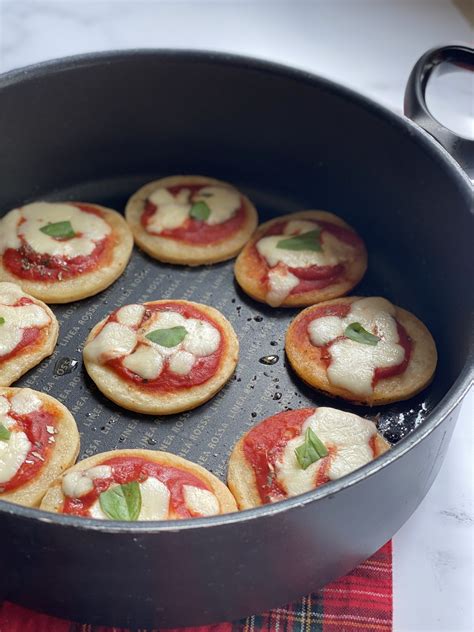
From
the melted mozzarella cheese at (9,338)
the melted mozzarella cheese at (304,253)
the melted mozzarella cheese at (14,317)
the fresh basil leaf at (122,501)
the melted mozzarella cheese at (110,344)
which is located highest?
the melted mozzarella cheese at (304,253)

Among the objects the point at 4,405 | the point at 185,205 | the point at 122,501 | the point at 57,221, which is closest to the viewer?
the point at 122,501

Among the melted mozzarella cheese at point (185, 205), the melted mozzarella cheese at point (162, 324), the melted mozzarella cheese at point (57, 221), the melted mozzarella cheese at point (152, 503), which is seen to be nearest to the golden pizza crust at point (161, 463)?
the melted mozzarella cheese at point (152, 503)

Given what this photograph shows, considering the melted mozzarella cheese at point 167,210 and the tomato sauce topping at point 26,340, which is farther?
the melted mozzarella cheese at point 167,210

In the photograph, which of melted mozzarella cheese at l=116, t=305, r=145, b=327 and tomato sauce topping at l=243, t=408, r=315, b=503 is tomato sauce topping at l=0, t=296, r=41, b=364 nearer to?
melted mozzarella cheese at l=116, t=305, r=145, b=327

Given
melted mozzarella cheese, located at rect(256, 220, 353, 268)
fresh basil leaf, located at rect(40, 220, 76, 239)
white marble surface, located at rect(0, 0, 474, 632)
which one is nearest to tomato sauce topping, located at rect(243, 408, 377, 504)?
melted mozzarella cheese, located at rect(256, 220, 353, 268)

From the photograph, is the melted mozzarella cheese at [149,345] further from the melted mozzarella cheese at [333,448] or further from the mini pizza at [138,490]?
the melted mozzarella cheese at [333,448]

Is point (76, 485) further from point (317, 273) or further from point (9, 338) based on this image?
point (317, 273)

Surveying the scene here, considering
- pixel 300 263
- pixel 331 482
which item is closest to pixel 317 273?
pixel 300 263
